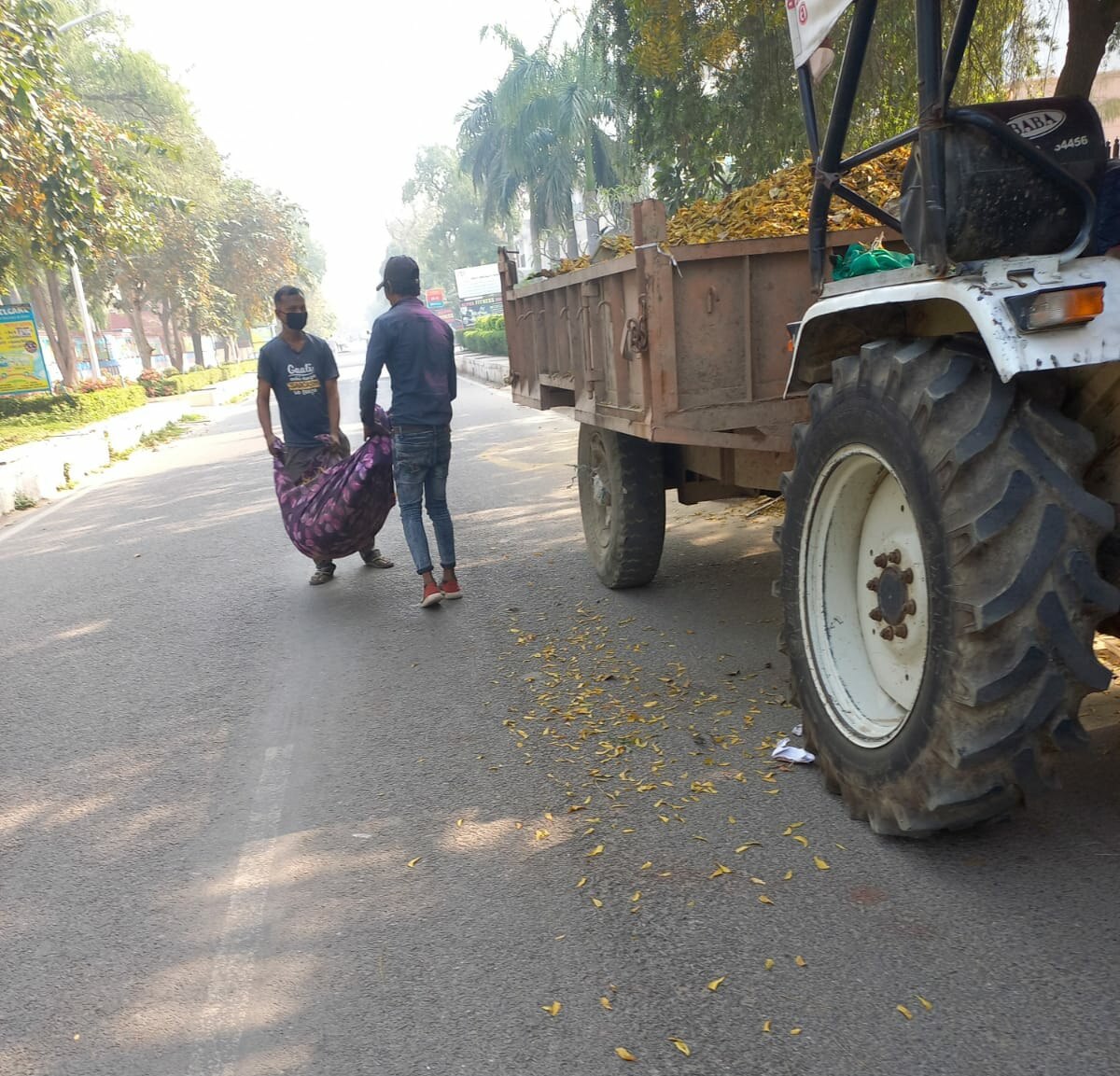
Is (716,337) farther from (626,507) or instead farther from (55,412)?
(55,412)

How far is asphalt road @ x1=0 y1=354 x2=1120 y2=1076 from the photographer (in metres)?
2.49

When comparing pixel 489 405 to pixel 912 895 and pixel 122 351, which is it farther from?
pixel 122 351

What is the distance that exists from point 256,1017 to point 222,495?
34.3 ft

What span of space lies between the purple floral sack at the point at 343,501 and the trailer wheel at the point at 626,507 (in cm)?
148

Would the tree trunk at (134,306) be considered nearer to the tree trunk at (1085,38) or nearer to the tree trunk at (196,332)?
the tree trunk at (196,332)

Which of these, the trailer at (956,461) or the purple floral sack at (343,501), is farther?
the purple floral sack at (343,501)

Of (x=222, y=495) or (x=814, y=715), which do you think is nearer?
(x=814, y=715)

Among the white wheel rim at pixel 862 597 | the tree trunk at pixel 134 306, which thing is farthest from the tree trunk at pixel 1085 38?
the tree trunk at pixel 134 306

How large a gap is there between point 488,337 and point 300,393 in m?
35.8

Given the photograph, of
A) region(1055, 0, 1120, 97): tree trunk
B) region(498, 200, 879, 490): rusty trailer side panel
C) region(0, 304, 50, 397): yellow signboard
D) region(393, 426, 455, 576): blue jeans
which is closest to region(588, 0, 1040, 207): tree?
region(1055, 0, 1120, 97): tree trunk

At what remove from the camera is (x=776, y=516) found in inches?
311

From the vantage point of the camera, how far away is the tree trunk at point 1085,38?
711cm

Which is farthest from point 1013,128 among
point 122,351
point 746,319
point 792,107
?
point 122,351

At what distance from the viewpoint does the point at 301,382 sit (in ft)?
23.5
